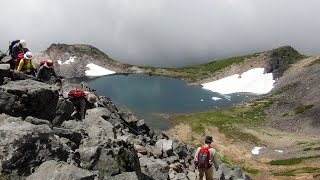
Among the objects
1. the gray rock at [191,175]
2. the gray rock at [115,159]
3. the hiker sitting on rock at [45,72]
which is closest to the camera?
the gray rock at [115,159]

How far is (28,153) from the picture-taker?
18047mm

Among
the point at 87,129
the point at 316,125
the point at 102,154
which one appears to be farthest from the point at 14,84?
the point at 316,125

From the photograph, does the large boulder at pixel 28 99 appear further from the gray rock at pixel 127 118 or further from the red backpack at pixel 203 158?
the gray rock at pixel 127 118

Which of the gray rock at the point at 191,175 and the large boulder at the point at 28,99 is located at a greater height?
the large boulder at the point at 28,99

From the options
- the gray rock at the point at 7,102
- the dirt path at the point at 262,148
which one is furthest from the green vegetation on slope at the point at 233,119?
the gray rock at the point at 7,102

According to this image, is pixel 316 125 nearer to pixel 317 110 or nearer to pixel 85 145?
pixel 317 110

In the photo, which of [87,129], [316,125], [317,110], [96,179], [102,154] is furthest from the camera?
[317,110]

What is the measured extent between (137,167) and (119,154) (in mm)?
1582

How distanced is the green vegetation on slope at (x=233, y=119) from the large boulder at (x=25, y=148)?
309 feet

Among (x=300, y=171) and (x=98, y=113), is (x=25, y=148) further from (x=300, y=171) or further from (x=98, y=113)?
(x=300, y=171)

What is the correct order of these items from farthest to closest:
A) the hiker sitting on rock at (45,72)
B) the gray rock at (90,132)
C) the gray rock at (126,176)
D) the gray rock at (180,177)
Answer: the hiker sitting on rock at (45,72) < the gray rock at (180,177) < the gray rock at (90,132) < the gray rock at (126,176)

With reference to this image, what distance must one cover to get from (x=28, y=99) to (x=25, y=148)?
721 cm

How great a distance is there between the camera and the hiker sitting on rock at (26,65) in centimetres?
2947

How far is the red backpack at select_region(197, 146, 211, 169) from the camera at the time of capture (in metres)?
23.0
